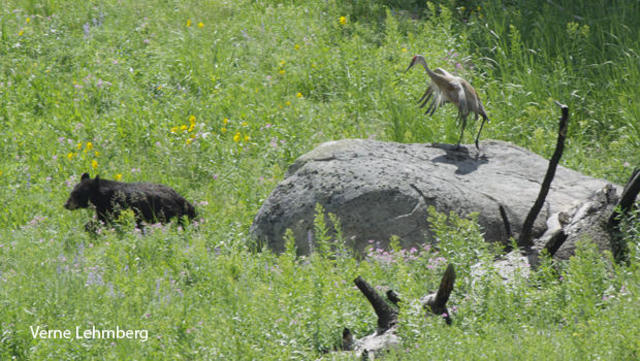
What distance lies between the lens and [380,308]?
16.2 feet

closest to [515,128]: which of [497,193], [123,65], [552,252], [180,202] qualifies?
[497,193]

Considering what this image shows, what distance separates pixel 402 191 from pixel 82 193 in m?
3.69

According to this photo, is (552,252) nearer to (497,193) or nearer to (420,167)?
(497,193)

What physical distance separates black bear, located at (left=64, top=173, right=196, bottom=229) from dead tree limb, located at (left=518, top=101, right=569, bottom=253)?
12.6ft

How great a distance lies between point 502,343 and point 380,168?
10.5 feet

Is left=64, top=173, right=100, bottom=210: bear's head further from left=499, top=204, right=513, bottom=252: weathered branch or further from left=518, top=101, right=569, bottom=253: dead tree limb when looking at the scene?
left=518, top=101, right=569, bottom=253: dead tree limb

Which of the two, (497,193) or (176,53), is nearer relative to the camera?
(497,193)

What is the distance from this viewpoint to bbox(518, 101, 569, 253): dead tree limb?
6.04 m

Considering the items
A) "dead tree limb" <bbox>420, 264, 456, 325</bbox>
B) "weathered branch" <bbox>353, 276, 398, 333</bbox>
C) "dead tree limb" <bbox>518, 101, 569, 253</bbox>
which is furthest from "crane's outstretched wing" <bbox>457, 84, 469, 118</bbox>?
"weathered branch" <bbox>353, 276, 398, 333</bbox>

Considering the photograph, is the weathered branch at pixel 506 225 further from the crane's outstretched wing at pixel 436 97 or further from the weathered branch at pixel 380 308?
the weathered branch at pixel 380 308

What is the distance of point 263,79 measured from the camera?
1117 cm

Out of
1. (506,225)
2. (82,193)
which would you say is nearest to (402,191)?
(506,225)

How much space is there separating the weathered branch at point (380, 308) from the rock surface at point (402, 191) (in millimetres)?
1772

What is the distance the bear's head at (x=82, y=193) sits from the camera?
8078 mm
